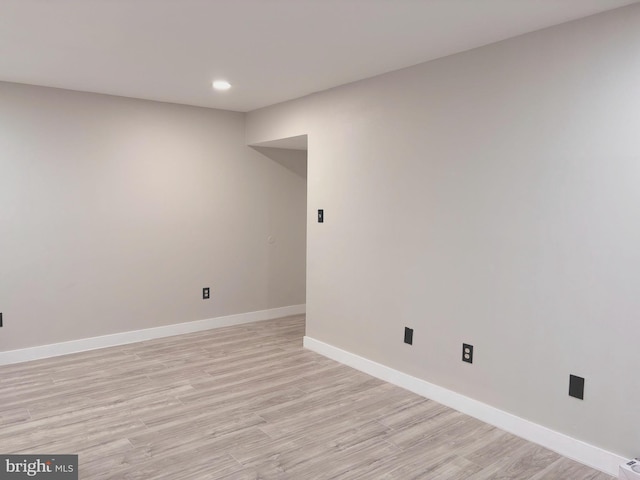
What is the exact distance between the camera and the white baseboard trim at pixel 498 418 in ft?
8.04

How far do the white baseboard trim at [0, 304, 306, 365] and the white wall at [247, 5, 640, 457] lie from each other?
5.54 feet

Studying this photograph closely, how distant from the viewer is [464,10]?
2.34 m

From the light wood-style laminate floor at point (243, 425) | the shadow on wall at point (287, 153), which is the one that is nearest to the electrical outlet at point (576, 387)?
the light wood-style laminate floor at point (243, 425)

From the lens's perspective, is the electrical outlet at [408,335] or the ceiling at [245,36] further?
the electrical outlet at [408,335]

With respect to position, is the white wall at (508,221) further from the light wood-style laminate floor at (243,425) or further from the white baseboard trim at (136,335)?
the white baseboard trim at (136,335)

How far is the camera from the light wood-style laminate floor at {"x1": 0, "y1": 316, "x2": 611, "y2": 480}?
2.43 metres

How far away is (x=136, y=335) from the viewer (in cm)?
463

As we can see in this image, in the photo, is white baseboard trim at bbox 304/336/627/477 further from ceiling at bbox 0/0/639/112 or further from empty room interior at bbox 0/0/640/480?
ceiling at bbox 0/0/639/112

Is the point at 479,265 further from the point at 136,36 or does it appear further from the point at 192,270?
the point at 192,270

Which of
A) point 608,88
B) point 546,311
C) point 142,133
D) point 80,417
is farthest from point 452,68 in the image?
point 80,417

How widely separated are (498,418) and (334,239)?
6.37 feet

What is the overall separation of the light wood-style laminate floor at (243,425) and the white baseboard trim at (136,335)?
0.14 metres

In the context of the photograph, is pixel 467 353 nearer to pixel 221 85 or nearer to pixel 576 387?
pixel 576 387

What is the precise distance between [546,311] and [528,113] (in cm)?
115
